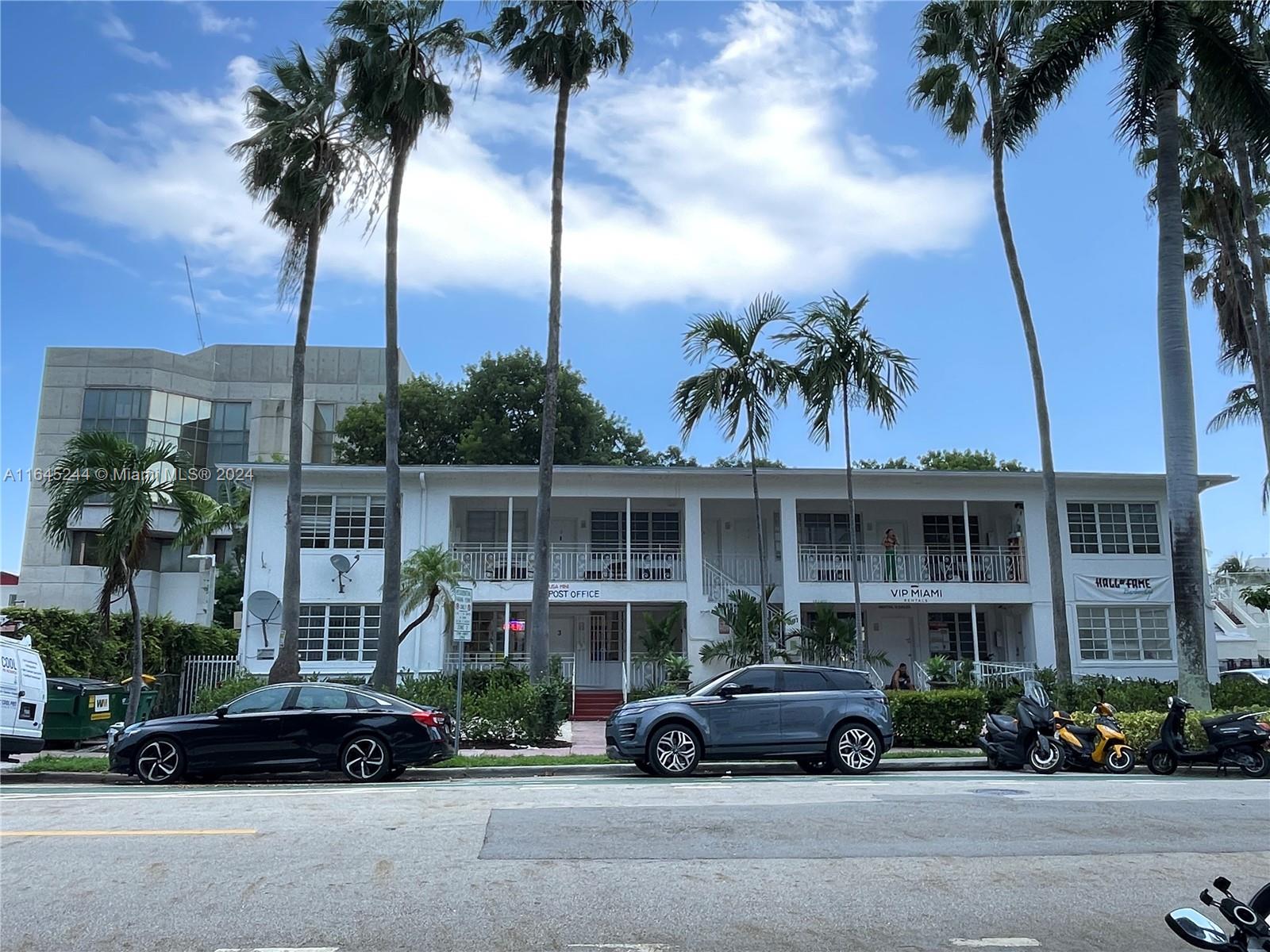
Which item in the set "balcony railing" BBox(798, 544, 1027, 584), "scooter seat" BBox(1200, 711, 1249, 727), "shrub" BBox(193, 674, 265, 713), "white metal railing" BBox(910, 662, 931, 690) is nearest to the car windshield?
"scooter seat" BBox(1200, 711, 1249, 727)

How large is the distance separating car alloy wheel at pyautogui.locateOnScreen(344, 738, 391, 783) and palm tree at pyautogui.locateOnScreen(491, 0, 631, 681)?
22.3 ft

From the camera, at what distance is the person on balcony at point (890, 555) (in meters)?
26.4

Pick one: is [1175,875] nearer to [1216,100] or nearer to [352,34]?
[1216,100]

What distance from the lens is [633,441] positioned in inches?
1909

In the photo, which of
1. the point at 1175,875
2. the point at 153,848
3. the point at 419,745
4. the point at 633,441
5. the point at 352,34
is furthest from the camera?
the point at 633,441

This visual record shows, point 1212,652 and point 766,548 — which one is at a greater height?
point 766,548

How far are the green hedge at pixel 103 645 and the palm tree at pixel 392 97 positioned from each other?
5989 mm

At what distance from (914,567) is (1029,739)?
41.3 ft

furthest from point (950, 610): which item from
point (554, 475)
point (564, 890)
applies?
point (564, 890)

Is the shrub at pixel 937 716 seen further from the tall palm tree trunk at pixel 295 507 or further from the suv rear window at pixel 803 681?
the tall palm tree trunk at pixel 295 507

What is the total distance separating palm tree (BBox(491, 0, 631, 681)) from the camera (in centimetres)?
2030

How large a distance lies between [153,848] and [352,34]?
1672cm

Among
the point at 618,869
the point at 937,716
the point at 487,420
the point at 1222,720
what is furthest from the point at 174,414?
the point at 618,869

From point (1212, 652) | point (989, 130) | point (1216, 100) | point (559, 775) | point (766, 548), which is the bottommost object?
point (559, 775)
